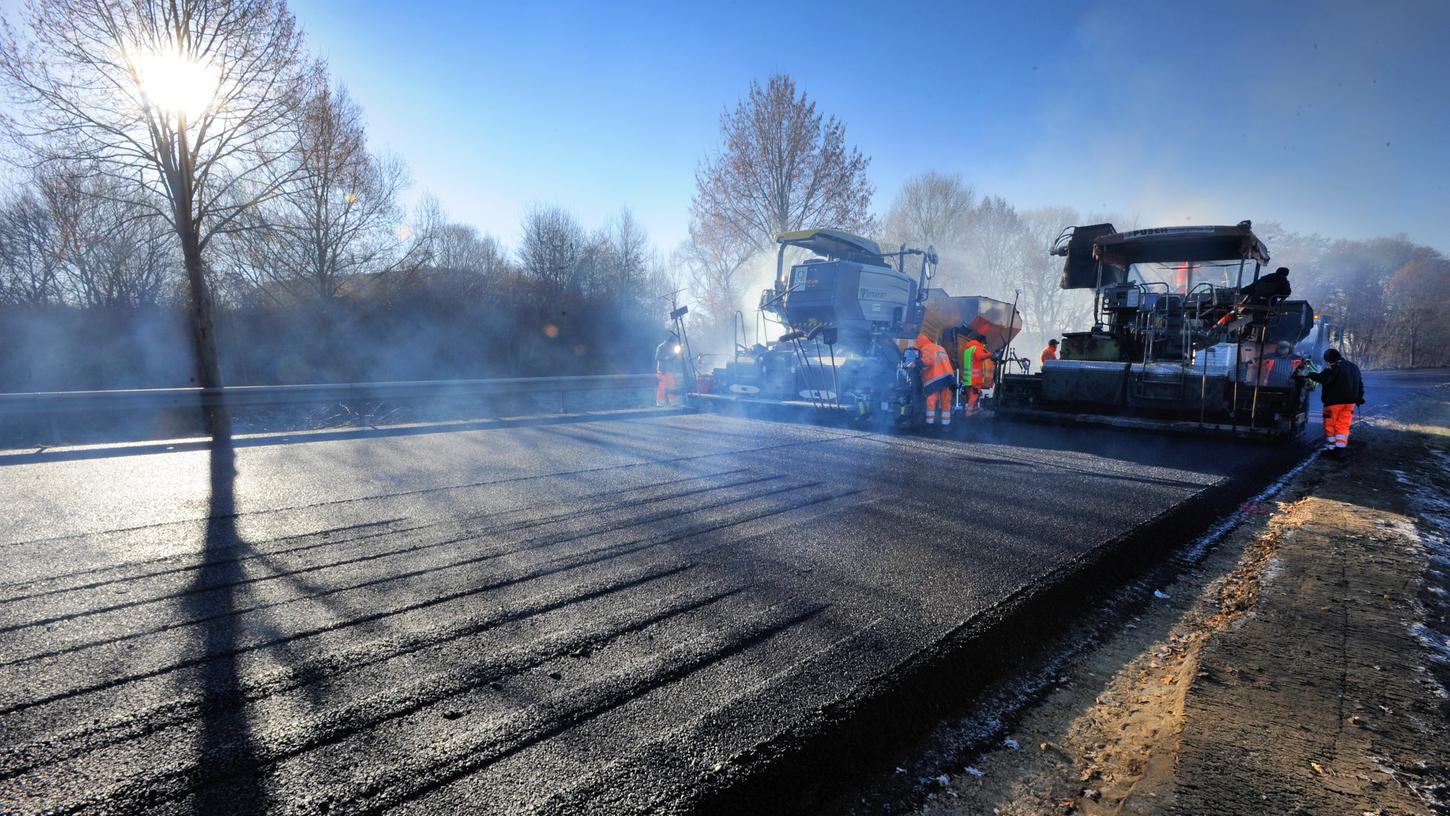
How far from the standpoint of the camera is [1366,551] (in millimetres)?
3490

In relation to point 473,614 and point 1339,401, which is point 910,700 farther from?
point 1339,401

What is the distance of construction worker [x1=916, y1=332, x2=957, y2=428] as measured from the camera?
8648mm

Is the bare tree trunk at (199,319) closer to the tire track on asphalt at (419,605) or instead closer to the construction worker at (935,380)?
the tire track on asphalt at (419,605)

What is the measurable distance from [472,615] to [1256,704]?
2829 mm

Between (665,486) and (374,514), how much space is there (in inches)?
78.3

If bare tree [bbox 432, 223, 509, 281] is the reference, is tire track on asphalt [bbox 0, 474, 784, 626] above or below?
below

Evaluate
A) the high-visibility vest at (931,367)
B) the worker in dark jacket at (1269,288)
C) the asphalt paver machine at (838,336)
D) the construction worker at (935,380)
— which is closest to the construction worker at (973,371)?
the asphalt paver machine at (838,336)

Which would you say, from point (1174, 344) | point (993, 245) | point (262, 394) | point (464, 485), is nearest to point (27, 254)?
point (262, 394)

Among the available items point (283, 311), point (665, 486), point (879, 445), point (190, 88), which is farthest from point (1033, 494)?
point (283, 311)

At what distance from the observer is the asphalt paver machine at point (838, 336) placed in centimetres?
903

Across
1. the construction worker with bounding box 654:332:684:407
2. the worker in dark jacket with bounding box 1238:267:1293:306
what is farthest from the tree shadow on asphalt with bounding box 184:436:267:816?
the worker in dark jacket with bounding box 1238:267:1293:306

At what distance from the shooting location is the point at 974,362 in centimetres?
1009

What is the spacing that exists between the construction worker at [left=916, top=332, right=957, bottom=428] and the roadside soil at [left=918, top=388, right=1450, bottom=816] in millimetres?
5133

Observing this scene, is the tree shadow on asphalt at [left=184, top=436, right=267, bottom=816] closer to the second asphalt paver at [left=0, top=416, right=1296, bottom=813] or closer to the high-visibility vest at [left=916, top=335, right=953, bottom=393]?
the second asphalt paver at [left=0, top=416, right=1296, bottom=813]
